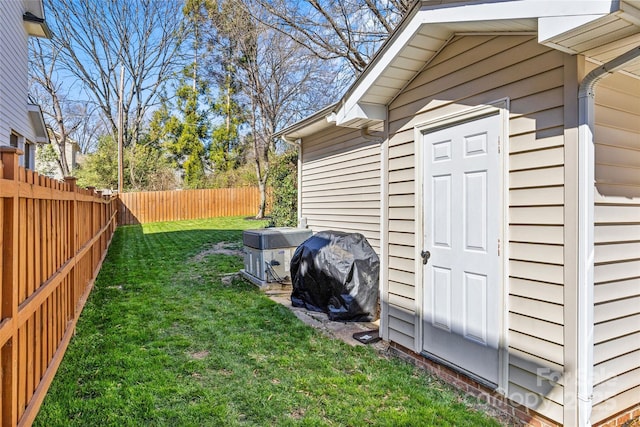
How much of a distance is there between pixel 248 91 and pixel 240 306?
14.9 metres

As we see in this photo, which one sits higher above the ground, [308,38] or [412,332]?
[308,38]

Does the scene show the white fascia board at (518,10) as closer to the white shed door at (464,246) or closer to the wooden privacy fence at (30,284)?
the white shed door at (464,246)

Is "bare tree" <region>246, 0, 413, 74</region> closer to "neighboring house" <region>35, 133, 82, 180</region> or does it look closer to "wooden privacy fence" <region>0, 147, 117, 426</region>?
"wooden privacy fence" <region>0, 147, 117, 426</region>

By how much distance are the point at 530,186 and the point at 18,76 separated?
1156 centimetres

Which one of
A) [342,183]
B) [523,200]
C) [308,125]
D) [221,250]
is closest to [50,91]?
[221,250]

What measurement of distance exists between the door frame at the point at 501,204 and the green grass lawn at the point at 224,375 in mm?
362

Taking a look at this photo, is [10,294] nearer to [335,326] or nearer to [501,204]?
[501,204]

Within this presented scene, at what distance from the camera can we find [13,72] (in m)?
9.08

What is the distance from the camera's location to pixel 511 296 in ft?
8.77

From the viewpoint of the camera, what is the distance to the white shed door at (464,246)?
282cm

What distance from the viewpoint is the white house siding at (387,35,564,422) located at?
240 centimetres

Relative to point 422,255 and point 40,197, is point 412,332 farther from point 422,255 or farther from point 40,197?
point 40,197

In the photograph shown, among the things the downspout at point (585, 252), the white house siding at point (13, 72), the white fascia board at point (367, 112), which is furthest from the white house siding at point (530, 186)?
the white house siding at point (13, 72)

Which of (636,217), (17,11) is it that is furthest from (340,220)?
(17,11)
